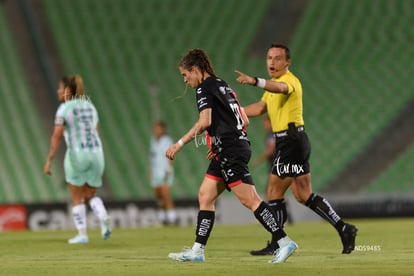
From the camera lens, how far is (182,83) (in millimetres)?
26141

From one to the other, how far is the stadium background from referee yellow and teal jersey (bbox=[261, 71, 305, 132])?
440 inches

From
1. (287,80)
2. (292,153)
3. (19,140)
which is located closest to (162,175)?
(19,140)

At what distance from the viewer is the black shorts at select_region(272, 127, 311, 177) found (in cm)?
1049

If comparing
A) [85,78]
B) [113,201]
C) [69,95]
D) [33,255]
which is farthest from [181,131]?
[33,255]

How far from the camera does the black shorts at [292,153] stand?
34.4 feet

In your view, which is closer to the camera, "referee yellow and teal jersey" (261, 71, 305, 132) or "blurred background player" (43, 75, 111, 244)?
"referee yellow and teal jersey" (261, 71, 305, 132)

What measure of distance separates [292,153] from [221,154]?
1499mm

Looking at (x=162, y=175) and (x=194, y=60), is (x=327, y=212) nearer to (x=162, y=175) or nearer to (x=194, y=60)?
(x=194, y=60)

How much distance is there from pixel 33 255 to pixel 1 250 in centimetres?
113

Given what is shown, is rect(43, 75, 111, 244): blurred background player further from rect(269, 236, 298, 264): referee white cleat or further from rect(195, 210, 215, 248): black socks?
rect(269, 236, 298, 264): referee white cleat

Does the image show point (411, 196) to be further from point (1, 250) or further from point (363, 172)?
point (1, 250)

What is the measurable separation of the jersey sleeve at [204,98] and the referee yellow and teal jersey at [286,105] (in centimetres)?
148

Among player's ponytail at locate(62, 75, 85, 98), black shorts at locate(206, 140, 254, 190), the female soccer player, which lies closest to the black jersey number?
the female soccer player

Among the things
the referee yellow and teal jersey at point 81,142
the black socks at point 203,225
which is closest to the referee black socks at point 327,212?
the black socks at point 203,225
